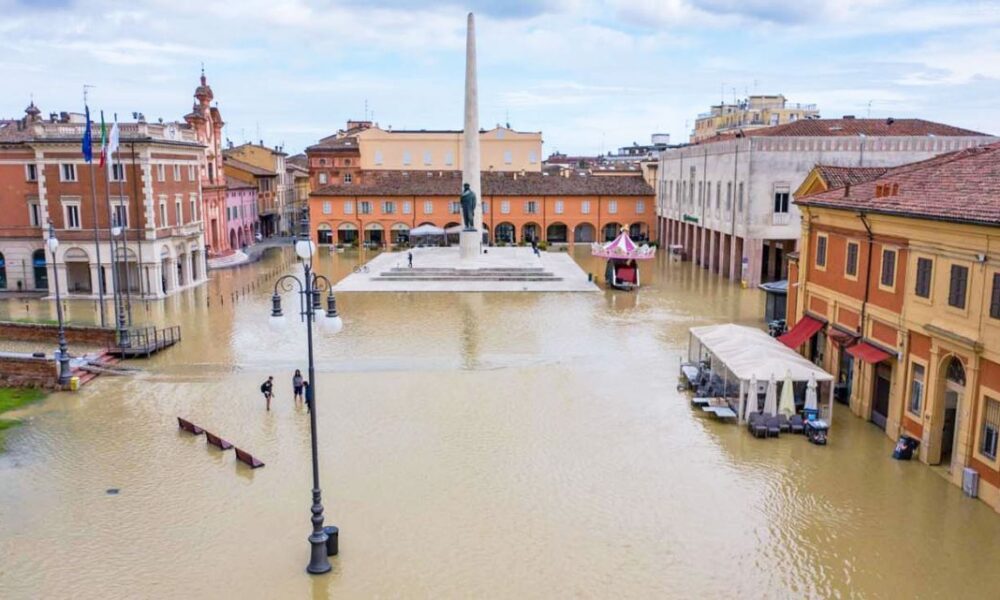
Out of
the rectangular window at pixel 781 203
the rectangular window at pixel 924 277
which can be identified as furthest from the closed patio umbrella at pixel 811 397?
the rectangular window at pixel 781 203

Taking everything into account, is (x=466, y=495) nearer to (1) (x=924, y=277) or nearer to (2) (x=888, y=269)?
(1) (x=924, y=277)

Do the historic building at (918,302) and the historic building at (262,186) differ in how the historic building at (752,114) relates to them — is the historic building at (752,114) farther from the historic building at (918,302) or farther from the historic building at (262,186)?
the historic building at (918,302)

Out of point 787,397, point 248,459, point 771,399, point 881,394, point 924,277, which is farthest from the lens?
point 881,394

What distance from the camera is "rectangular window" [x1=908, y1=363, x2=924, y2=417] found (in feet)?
63.1

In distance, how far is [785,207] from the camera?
47281 mm

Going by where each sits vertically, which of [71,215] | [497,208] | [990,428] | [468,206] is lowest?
[990,428]

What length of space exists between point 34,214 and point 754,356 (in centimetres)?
3999

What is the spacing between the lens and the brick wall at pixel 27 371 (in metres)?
25.7

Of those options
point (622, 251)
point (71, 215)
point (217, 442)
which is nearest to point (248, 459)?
point (217, 442)

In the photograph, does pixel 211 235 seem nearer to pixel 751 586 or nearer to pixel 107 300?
pixel 107 300

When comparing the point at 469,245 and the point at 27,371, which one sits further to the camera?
the point at 469,245

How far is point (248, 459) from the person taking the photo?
741 inches

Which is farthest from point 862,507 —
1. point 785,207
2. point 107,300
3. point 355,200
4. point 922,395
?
point 355,200

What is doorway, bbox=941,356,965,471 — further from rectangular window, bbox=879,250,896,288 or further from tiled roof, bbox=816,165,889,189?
tiled roof, bbox=816,165,889,189
